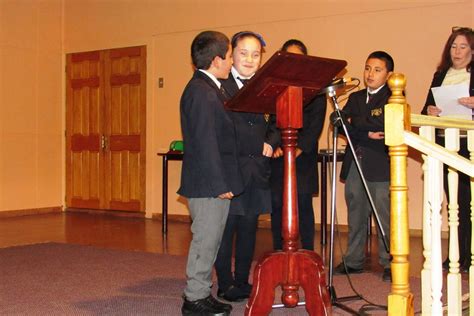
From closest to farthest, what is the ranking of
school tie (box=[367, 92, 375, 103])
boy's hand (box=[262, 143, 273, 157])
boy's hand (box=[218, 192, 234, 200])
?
1. boy's hand (box=[218, 192, 234, 200])
2. boy's hand (box=[262, 143, 273, 157])
3. school tie (box=[367, 92, 375, 103])

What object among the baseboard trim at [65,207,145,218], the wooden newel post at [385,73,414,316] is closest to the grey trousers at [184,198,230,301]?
the wooden newel post at [385,73,414,316]

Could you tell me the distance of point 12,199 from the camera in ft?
27.1

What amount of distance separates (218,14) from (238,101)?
4953 millimetres

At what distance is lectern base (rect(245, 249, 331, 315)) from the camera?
265cm

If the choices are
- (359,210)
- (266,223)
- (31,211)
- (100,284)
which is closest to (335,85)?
(359,210)

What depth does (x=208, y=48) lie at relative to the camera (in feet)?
10.1

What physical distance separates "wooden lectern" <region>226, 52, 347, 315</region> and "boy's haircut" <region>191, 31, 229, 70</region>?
0.44 metres

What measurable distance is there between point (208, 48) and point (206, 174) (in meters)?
0.64

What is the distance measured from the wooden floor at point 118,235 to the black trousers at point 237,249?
47.4 inches

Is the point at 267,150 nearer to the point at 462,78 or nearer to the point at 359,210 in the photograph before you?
the point at 359,210

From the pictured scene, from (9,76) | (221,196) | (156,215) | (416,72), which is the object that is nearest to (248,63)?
(221,196)

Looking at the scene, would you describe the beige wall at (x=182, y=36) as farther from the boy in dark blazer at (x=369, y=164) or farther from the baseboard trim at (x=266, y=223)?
the boy in dark blazer at (x=369, y=164)

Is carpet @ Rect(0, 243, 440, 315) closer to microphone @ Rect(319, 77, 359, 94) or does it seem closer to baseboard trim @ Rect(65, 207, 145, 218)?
microphone @ Rect(319, 77, 359, 94)

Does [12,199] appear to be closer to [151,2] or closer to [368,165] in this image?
[151,2]
